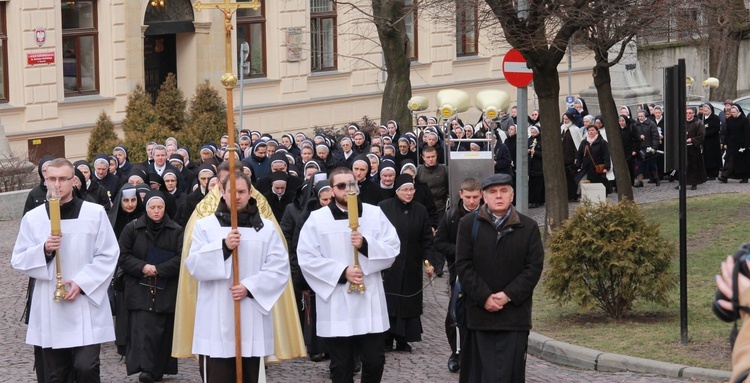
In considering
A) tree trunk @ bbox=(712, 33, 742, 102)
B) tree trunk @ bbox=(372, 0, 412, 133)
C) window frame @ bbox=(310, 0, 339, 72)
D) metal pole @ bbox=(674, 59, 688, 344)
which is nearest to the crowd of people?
metal pole @ bbox=(674, 59, 688, 344)

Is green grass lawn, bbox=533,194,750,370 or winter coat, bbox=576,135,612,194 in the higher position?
winter coat, bbox=576,135,612,194

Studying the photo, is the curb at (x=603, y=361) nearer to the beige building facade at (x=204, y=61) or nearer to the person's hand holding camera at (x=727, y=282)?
the person's hand holding camera at (x=727, y=282)

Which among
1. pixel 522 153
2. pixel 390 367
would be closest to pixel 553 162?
pixel 522 153

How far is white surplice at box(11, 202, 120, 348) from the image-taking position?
30.5 feet

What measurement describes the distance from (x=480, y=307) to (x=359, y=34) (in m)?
25.3

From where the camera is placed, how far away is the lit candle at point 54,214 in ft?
29.5

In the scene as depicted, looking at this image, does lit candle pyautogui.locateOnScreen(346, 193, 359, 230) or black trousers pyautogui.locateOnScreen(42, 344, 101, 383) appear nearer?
lit candle pyautogui.locateOnScreen(346, 193, 359, 230)

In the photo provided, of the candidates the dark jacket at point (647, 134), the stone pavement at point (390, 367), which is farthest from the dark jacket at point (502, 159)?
the stone pavement at point (390, 367)

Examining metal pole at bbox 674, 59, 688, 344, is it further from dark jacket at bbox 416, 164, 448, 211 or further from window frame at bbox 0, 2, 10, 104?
window frame at bbox 0, 2, 10, 104

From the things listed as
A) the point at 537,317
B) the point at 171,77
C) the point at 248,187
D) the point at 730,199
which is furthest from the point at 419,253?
the point at 171,77

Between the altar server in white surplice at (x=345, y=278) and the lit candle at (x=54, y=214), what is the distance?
1633 mm

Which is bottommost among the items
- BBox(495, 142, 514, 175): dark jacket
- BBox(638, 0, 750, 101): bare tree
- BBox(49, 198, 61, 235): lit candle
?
BBox(49, 198, 61, 235): lit candle

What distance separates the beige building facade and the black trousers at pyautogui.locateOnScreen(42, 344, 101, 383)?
49.4 feet

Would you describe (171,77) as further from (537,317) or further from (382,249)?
(382,249)
